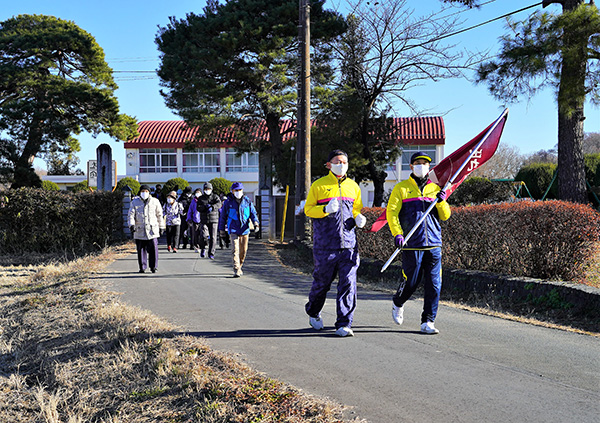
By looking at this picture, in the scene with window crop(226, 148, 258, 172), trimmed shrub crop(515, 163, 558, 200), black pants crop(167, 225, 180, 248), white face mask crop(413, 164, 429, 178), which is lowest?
black pants crop(167, 225, 180, 248)

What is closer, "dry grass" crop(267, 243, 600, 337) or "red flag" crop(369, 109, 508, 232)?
"red flag" crop(369, 109, 508, 232)

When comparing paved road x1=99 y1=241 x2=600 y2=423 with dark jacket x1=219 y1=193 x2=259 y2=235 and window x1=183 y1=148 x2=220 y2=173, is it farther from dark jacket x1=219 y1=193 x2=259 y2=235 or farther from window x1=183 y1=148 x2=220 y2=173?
window x1=183 y1=148 x2=220 y2=173

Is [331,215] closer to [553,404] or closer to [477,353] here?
[477,353]

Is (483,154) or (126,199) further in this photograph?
(126,199)

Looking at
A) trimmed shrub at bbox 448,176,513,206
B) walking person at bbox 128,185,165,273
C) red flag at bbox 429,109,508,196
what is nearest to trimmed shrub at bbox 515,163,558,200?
trimmed shrub at bbox 448,176,513,206

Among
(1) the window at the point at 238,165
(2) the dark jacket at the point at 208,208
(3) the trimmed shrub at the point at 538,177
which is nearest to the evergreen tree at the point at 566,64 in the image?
(2) the dark jacket at the point at 208,208

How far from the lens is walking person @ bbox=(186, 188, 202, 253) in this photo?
637 inches

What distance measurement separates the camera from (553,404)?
4.11 m

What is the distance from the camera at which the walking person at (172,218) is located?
16.2 metres

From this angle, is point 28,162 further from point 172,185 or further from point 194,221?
point 194,221

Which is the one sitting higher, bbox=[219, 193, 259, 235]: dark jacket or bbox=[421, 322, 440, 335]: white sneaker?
bbox=[219, 193, 259, 235]: dark jacket

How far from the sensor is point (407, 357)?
5320 mm

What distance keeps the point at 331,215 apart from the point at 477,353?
6.65ft

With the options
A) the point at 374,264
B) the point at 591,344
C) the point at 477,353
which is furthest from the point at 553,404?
the point at 374,264
